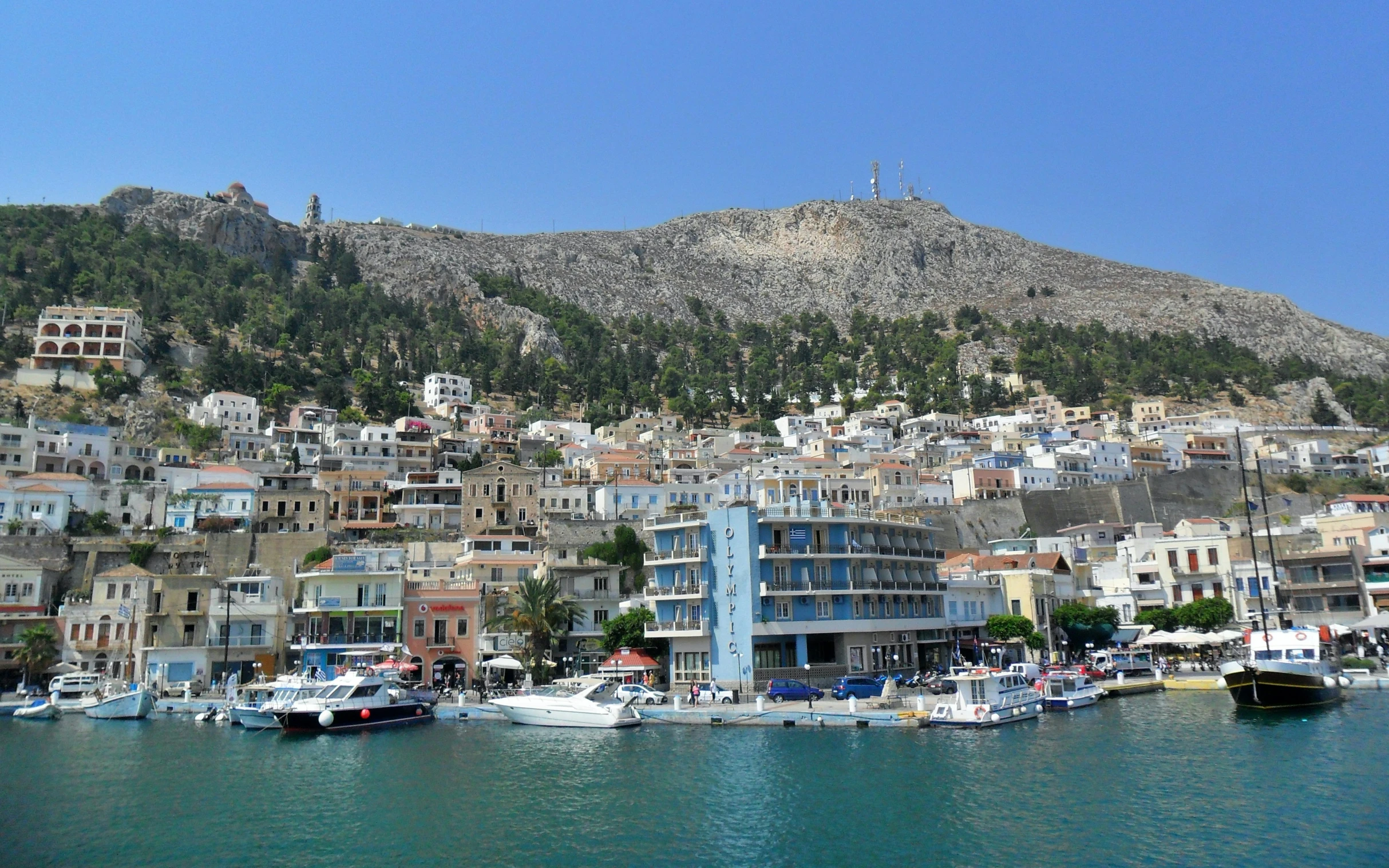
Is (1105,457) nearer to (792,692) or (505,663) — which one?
(792,692)

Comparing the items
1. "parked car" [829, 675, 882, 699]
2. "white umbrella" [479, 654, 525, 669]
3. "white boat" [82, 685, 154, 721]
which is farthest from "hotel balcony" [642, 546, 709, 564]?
"white boat" [82, 685, 154, 721]

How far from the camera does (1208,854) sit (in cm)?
2183

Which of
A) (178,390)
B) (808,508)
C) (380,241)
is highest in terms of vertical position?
(380,241)

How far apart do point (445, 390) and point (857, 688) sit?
9386cm

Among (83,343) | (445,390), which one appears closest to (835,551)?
(445,390)

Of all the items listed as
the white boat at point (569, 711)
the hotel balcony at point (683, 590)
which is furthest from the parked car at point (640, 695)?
the hotel balcony at point (683, 590)

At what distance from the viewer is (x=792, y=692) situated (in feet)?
149

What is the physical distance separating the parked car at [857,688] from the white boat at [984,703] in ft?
14.9

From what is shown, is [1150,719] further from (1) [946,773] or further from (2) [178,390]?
(2) [178,390]

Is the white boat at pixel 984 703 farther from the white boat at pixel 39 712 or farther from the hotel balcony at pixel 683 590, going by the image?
the white boat at pixel 39 712

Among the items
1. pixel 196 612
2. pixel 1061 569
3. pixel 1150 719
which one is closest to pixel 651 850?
pixel 1150 719

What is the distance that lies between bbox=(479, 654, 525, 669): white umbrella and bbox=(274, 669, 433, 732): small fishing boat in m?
7.50

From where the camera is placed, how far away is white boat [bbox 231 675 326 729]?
1709 inches

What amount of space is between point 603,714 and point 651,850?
19.3 m
